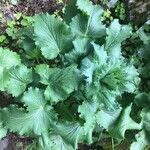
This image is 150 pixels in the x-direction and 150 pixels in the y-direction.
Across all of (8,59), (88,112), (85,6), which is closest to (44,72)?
(8,59)

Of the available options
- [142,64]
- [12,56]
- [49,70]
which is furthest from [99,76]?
[142,64]

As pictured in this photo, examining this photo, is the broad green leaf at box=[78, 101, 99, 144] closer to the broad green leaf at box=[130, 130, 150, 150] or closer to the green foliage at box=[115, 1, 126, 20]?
the broad green leaf at box=[130, 130, 150, 150]

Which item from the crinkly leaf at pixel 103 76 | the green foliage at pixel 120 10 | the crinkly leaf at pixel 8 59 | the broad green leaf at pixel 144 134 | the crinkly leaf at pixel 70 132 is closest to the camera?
the crinkly leaf at pixel 103 76

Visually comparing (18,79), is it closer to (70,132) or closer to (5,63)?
(5,63)

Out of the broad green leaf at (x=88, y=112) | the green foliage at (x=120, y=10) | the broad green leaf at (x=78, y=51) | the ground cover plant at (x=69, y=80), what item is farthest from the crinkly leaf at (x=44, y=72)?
the green foliage at (x=120, y=10)

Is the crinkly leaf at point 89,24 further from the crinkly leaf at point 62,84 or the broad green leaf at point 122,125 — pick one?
the broad green leaf at point 122,125

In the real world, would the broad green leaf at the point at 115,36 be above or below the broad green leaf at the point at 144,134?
above

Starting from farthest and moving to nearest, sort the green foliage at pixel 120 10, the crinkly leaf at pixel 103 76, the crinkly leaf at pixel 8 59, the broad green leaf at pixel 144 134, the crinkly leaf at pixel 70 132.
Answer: the green foliage at pixel 120 10 → the broad green leaf at pixel 144 134 → the crinkly leaf at pixel 70 132 → the crinkly leaf at pixel 8 59 → the crinkly leaf at pixel 103 76
